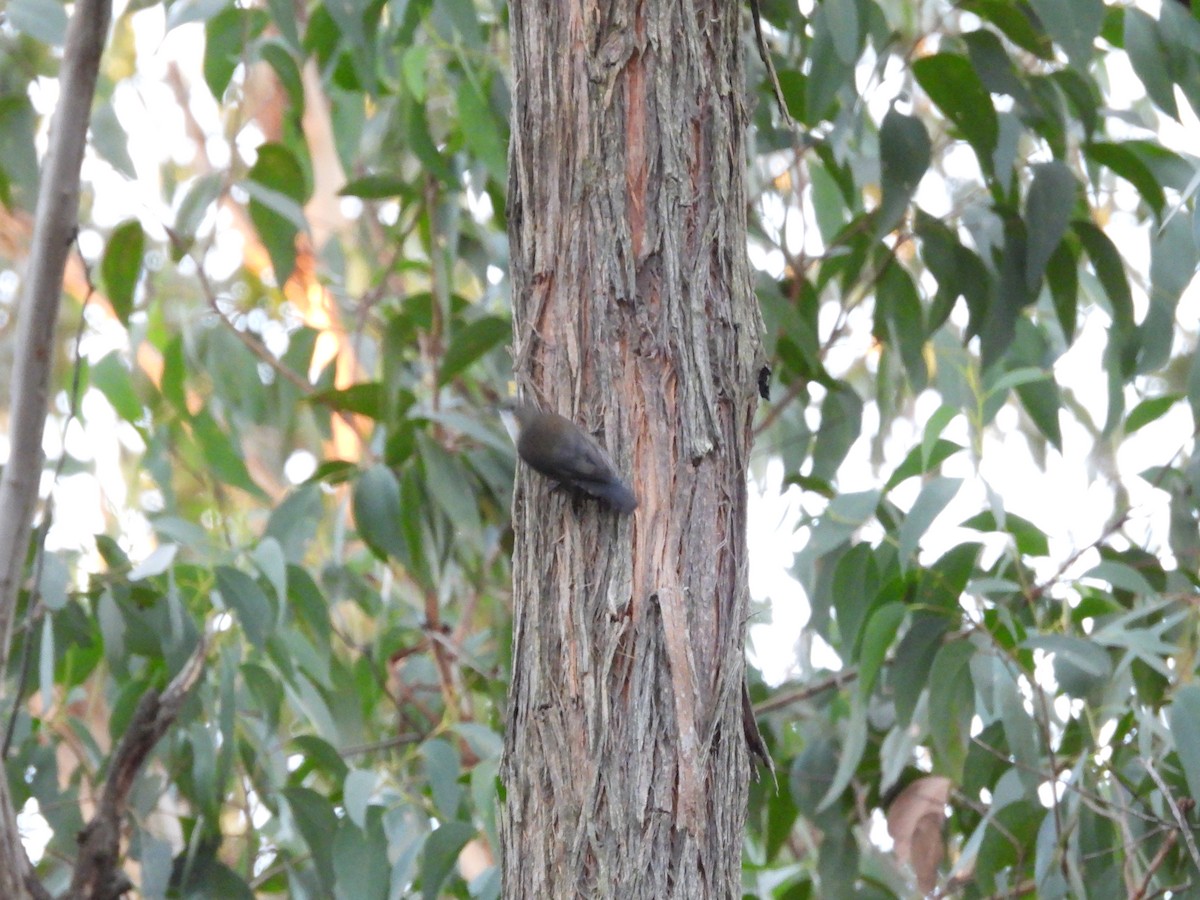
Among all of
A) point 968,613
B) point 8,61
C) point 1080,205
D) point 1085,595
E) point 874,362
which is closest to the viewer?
point 968,613

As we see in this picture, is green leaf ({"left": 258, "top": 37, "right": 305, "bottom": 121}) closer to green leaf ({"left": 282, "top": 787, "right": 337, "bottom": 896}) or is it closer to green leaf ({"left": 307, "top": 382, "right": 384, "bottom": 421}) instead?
green leaf ({"left": 307, "top": 382, "right": 384, "bottom": 421})

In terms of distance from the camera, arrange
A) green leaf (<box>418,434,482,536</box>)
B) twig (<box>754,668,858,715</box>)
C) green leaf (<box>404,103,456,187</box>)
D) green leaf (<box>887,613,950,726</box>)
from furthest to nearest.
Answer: green leaf (<box>404,103,456,187</box>)
twig (<box>754,668,858,715</box>)
green leaf (<box>418,434,482,536</box>)
green leaf (<box>887,613,950,726</box>)

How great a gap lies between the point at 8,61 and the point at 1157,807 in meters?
2.05

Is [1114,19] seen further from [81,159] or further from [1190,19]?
[81,159]

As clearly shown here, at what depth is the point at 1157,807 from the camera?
6.63 feet

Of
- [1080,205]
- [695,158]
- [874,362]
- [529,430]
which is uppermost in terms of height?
[874,362]

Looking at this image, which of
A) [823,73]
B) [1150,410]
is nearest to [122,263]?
[823,73]

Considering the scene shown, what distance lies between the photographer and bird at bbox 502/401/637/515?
52.4 inches

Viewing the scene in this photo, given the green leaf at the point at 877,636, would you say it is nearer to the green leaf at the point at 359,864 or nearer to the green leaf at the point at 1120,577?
the green leaf at the point at 1120,577

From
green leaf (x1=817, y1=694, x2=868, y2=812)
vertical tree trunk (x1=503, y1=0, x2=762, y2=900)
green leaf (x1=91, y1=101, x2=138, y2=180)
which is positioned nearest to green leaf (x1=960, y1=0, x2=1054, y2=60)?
vertical tree trunk (x1=503, y1=0, x2=762, y2=900)

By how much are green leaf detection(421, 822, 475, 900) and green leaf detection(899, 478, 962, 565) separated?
29.4 inches

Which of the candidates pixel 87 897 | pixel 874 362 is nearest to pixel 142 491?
pixel 874 362

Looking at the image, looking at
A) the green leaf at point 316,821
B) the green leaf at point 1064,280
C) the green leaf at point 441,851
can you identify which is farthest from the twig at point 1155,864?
the green leaf at point 316,821

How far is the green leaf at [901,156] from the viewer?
2.26 metres
